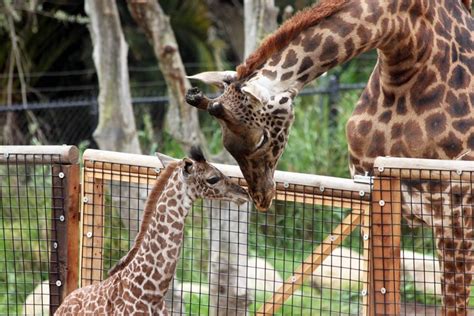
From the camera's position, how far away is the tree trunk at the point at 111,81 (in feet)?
26.1

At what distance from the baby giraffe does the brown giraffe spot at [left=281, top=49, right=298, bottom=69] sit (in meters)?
0.60

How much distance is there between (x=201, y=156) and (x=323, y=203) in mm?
735

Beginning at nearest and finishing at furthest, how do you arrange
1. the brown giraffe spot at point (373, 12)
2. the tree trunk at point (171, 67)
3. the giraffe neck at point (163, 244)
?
the brown giraffe spot at point (373, 12) < the giraffe neck at point (163, 244) < the tree trunk at point (171, 67)

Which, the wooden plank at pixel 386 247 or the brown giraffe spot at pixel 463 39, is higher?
the brown giraffe spot at pixel 463 39

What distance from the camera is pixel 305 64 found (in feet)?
15.4

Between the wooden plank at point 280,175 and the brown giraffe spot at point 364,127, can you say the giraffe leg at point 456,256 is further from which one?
the brown giraffe spot at point 364,127

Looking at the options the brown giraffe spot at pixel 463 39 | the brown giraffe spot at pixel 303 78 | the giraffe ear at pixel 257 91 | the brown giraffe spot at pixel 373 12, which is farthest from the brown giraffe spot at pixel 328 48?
the brown giraffe spot at pixel 463 39

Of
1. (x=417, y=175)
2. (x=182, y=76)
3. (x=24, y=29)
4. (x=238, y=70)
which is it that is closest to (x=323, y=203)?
(x=417, y=175)

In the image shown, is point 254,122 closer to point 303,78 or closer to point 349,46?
point 303,78

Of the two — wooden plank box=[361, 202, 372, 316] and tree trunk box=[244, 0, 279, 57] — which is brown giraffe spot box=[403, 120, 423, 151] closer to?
wooden plank box=[361, 202, 372, 316]

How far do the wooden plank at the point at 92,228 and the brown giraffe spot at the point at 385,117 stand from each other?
154 centimetres

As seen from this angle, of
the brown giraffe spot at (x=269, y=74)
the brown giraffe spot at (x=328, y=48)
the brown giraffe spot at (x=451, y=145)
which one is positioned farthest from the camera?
the brown giraffe spot at (x=451, y=145)

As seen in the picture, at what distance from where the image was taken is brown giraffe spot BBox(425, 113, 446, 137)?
5270 mm

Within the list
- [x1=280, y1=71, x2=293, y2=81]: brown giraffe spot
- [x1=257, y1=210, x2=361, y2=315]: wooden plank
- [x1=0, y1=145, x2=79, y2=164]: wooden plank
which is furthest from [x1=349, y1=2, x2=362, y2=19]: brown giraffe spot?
[x1=0, y1=145, x2=79, y2=164]: wooden plank
